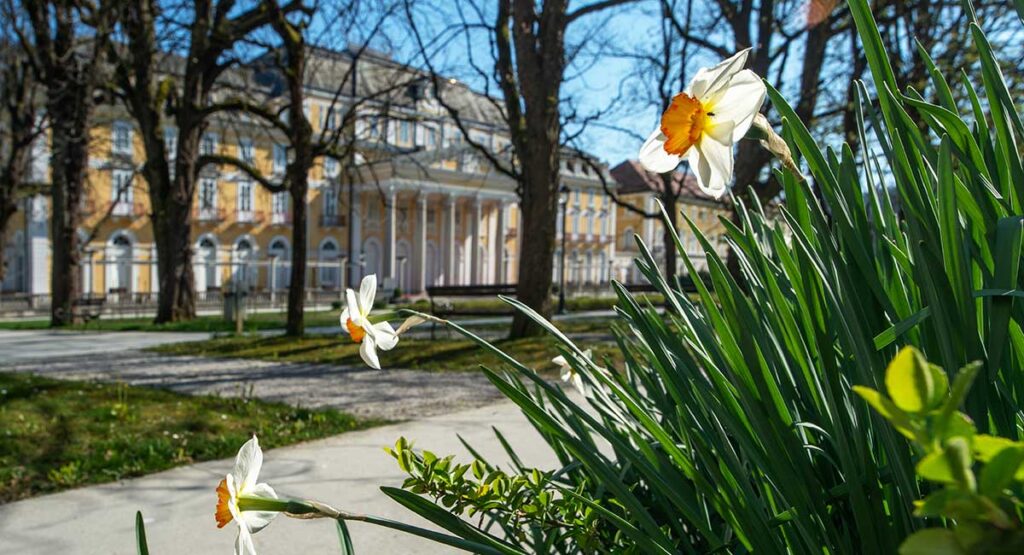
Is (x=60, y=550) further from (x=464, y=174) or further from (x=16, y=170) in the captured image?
(x=464, y=174)

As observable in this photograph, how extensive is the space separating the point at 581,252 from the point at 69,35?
49559mm

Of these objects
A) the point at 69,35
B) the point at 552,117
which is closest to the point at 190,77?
the point at 69,35

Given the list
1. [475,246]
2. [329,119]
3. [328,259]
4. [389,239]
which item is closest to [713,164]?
[329,119]

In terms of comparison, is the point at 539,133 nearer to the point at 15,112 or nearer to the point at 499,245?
the point at 15,112

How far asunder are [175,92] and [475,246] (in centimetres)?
3692

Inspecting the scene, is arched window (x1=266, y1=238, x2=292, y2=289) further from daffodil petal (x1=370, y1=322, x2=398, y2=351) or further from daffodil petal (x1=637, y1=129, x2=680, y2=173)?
daffodil petal (x1=637, y1=129, x2=680, y2=173)

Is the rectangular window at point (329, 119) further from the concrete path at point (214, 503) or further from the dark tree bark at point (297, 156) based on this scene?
the concrete path at point (214, 503)

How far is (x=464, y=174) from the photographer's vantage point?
4856cm

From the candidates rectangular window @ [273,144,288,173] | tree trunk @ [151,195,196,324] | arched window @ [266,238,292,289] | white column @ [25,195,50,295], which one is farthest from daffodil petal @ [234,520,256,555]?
arched window @ [266,238,292,289]

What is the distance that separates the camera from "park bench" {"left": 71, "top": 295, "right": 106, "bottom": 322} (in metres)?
16.5

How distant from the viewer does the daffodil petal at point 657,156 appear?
0.99 metres

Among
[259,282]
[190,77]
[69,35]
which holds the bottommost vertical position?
[259,282]

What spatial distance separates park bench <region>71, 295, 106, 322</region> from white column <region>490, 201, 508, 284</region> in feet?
106

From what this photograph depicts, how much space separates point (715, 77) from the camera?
899mm
